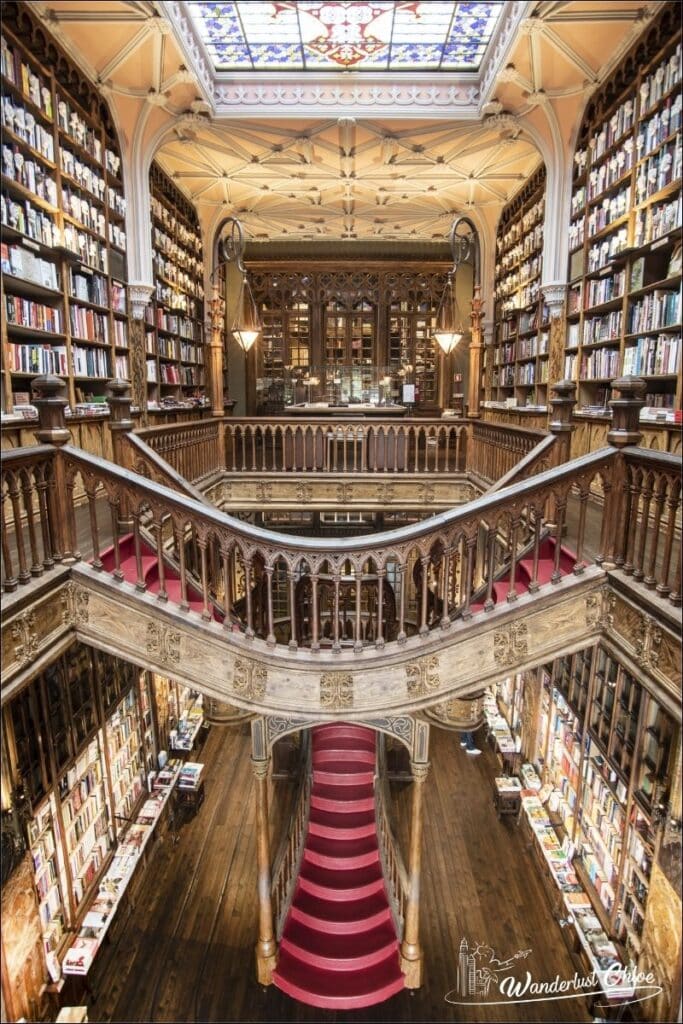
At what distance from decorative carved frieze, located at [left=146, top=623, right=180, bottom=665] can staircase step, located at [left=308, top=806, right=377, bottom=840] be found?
2.92 m

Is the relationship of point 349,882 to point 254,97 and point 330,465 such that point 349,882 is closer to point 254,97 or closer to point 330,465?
point 330,465

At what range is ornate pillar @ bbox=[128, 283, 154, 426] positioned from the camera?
22.7 ft

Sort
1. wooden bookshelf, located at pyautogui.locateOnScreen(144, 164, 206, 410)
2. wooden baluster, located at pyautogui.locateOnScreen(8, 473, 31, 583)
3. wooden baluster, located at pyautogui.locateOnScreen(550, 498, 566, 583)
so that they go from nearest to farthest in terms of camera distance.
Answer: wooden baluster, located at pyautogui.locateOnScreen(8, 473, 31, 583), wooden baluster, located at pyautogui.locateOnScreen(550, 498, 566, 583), wooden bookshelf, located at pyautogui.locateOnScreen(144, 164, 206, 410)

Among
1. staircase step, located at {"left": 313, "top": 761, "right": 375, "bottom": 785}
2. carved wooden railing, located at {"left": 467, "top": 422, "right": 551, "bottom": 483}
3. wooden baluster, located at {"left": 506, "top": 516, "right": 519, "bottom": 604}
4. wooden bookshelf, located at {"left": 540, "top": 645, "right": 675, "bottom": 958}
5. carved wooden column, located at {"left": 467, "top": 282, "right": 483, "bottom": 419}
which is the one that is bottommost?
staircase step, located at {"left": 313, "top": 761, "right": 375, "bottom": 785}

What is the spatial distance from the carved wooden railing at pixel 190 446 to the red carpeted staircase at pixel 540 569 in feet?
9.82

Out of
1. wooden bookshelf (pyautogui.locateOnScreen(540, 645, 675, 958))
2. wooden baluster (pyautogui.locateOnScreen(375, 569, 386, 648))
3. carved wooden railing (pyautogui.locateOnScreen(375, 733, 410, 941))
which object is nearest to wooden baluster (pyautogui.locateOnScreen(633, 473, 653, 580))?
wooden bookshelf (pyautogui.locateOnScreen(540, 645, 675, 958))

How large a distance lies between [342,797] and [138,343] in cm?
561

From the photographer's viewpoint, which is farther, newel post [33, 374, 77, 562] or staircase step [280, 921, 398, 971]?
staircase step [280, 921, 398, 971]

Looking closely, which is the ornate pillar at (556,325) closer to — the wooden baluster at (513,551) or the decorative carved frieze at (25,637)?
the wooden baluster at (513,551)

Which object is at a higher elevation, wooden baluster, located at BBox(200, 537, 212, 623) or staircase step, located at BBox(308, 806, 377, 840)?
wooden baluster, located at BBox(200, 537, 212, 623)

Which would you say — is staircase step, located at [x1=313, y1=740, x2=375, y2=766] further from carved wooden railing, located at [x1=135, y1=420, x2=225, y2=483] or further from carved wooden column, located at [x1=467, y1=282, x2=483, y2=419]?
carved wooden column, located at [x1=467, y1=282, x2=483, y2=419]

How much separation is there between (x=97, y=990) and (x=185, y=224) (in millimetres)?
9857

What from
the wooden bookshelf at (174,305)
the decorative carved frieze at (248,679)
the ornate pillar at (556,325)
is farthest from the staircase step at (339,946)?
the wooden bookshelf at (174,305)

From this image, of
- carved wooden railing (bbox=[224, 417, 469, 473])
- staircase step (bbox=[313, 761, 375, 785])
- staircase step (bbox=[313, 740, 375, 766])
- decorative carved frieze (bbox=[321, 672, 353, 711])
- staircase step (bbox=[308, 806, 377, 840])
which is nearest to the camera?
decorative carved frieze (bbox=[321, 672, 353, 711])
